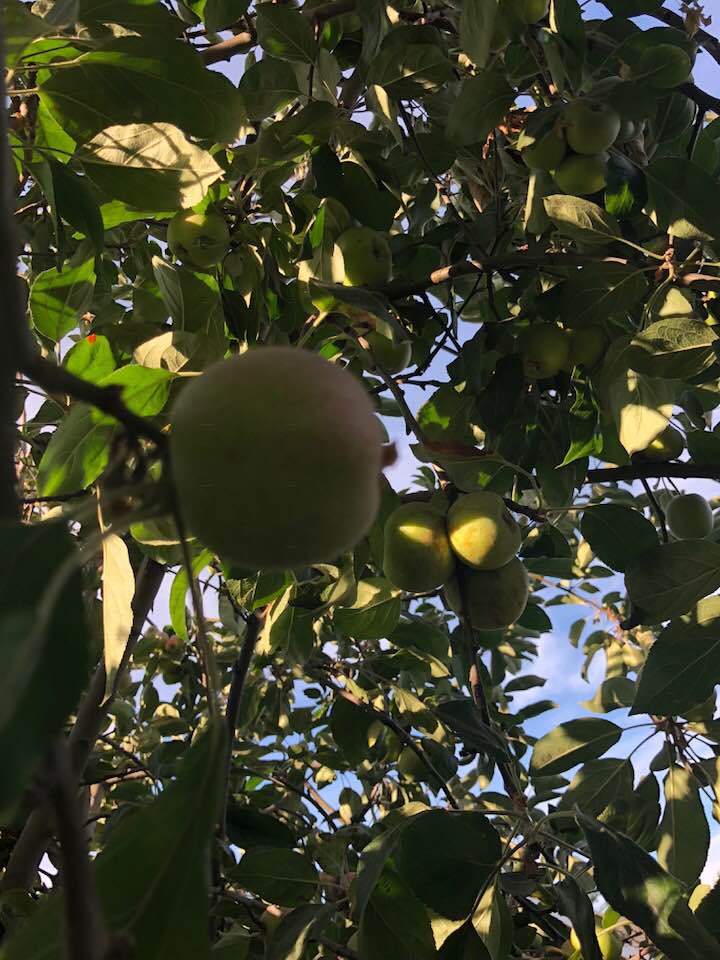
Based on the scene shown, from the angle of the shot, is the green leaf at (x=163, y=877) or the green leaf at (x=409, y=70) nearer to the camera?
the green leaf at (x=163, y=877)

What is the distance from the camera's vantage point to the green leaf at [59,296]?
1810mm

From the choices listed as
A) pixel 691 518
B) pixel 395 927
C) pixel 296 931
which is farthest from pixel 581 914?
pixel 691 518

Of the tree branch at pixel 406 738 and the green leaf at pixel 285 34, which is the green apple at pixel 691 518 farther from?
the green leaf at pixel 285 34

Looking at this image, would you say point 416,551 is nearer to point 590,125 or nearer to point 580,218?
point 580,218

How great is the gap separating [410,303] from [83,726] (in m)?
1.33

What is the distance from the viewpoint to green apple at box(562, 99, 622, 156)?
72.6 inches

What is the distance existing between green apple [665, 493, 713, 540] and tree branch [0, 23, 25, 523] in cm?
199

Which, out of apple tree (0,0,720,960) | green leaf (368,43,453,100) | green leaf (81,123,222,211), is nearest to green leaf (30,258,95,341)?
apple tree (0,0,720,960)

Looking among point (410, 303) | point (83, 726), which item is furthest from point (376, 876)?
point (410, 303)

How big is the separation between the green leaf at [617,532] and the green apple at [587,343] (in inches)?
15.4

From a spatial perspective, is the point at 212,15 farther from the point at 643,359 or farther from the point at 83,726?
the point at 83,726

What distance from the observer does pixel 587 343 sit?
2.08 metres

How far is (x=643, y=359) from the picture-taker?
176cm

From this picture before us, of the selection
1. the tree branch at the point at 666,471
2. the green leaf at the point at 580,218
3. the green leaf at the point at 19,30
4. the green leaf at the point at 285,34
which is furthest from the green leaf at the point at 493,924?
the green leaf at the point at 285,34
